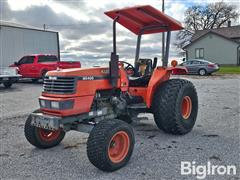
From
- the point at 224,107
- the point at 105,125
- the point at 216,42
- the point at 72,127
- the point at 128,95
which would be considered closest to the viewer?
the point at 105,125

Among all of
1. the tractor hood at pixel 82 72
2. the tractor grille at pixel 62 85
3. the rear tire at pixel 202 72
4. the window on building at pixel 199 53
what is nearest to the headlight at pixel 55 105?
the tractor grille at pixel 62 85

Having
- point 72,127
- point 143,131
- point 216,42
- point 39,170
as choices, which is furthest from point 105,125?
point 216,42

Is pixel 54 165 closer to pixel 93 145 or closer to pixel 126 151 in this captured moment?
pixel 93 145

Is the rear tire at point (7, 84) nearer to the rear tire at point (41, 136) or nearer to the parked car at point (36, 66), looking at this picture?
the parked car at point (36, 66)

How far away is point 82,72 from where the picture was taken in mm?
4371

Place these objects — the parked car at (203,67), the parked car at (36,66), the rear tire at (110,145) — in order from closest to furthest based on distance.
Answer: the rear tire at (110,145)
the parked car at (36,66)
the parked car at (203,67)

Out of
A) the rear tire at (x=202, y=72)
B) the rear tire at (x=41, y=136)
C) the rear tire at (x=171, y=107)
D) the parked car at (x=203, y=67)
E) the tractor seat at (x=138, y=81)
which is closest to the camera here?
the rear tire at (x=41, y=136)

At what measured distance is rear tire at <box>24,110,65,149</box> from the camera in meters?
4.87

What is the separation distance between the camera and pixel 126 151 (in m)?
4.27

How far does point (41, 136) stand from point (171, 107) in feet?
Answer: 7.76

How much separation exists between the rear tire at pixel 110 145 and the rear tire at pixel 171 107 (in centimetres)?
128

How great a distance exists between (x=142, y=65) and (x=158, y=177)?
2.70m

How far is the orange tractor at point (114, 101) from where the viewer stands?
13.7 feet

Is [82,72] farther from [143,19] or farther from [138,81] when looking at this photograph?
[143,19]
